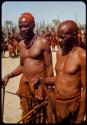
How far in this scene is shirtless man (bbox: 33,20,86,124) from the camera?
375 centimetres

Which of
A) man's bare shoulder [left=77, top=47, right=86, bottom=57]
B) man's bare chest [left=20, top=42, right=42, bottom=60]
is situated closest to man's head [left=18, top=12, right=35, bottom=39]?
man's bare chest [left=20, top=42, right=42, bottom=60]

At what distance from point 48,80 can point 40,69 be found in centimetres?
29

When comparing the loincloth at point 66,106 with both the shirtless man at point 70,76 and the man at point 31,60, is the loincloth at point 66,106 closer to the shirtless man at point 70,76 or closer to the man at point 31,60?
the shirtless man at point 70,76

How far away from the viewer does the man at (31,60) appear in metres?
4.60

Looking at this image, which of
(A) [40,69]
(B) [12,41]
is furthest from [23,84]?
(B) [12,41]

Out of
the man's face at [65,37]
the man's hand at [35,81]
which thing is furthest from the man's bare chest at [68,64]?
the man's hand at [35,81]

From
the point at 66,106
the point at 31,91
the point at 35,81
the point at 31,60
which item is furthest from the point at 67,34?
the point at 31,91

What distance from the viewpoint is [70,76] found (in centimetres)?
388

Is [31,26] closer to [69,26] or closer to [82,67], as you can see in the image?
[69,26]

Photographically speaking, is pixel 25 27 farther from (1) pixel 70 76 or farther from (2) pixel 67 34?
(1) pixel 70 76

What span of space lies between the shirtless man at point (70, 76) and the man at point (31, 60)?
2.07ft

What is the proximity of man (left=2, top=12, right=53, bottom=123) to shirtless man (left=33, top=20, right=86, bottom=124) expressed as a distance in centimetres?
63

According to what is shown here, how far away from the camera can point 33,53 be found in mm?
4734

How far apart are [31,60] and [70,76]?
1034mm
